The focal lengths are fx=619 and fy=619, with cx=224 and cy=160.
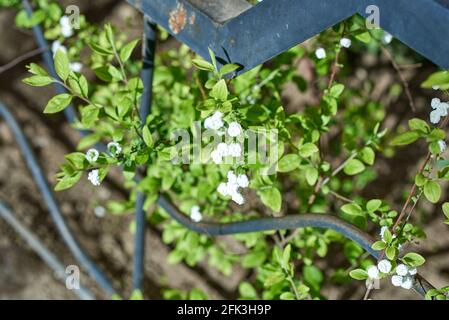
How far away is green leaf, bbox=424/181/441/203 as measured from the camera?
1.11 m

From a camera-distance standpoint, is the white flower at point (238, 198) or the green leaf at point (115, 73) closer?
the white flower at point (238, 198)

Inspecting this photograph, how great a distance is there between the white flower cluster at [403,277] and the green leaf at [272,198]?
316 millimetres

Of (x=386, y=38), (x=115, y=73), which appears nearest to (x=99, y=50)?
(x=115, y=73)

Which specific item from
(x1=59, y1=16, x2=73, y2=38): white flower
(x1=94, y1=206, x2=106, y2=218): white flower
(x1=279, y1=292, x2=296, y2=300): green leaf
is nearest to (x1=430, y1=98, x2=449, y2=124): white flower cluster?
(x1=279, y1=292, x2=296, y2=300): green leaf

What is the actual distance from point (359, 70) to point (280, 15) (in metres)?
1.92

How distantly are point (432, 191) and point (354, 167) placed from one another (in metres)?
0.41

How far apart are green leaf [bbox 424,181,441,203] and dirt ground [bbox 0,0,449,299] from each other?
1.17 m

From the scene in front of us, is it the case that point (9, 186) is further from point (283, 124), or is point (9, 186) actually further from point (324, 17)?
point (324, 17)

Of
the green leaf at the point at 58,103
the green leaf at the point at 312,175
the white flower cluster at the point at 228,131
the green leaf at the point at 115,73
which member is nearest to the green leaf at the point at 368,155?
the green leaf at the point at 312,175

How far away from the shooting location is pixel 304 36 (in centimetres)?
103

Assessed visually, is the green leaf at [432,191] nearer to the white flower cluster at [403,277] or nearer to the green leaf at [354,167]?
the white flower cluster at [403,277]

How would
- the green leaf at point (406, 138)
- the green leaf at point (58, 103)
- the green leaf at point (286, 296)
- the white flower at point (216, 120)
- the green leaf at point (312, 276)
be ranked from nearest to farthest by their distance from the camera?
the green leaf at point (406, 138) < the white flower at point (216, 120) < the green leaf at point (58, 103) < the green leaf at point (286, 296) < the green leaf at point (312, 276)

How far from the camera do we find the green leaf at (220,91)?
112 centimetres
